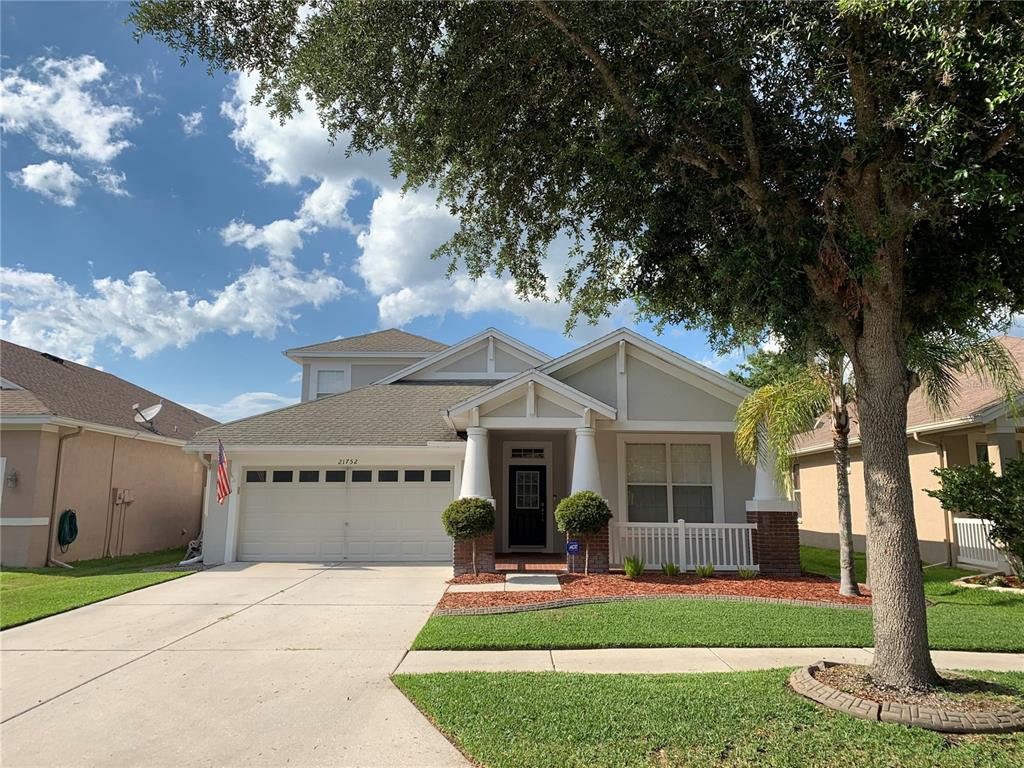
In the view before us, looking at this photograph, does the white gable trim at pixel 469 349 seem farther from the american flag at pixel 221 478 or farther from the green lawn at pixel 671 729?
the green lawn at pixel 671 729

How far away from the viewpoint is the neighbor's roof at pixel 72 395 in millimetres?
14992

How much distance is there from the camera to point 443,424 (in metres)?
15.2

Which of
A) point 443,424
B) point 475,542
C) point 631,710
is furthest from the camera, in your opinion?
point 443,424

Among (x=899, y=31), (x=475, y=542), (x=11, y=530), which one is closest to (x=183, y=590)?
(x=475, y=542)

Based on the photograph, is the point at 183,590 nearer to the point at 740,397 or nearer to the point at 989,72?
the point at 740,397

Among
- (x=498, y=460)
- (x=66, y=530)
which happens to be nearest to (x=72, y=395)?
(x=66, y=530)

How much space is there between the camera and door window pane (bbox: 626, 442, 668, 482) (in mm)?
14102

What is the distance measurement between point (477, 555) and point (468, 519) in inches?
33.4

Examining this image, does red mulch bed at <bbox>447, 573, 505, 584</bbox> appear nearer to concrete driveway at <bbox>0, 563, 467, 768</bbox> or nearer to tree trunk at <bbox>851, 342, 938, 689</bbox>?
concrete driveway at <bbox>0, 563, 467, 768</bbox>

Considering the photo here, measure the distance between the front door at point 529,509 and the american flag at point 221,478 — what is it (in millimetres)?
6326

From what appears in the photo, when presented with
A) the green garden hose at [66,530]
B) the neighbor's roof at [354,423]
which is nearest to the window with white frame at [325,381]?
the neighbor's roof at [354,423]

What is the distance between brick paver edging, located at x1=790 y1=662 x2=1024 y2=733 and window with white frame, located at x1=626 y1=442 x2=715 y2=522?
8.70m

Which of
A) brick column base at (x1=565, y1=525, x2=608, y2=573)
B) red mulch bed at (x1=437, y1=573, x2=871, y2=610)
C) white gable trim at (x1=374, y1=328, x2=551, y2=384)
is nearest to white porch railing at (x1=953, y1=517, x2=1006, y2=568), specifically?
red mulch bed at (x1=437, y1=573, x2=871, y2=610)

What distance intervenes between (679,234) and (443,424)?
868cm
